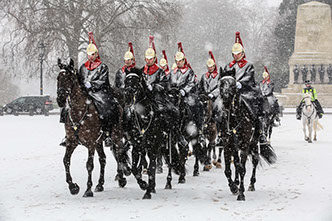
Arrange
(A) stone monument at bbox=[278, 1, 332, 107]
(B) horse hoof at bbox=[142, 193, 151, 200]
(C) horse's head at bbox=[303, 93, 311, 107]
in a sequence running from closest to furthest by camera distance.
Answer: (B) horse hoof at bbox=[142, 193, 151, 200], (C) horse's head at bbox=[303, 93, 311, 107], (A) stone monument at bbox=[278, 1, 332, 107]

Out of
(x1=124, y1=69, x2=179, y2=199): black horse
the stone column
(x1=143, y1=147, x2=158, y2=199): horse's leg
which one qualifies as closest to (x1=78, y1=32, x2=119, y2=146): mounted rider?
(x1=124, y1=69, x2=179, y2=199): black horse

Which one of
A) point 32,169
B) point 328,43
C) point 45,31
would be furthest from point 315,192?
point 328,43

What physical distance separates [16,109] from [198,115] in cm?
3216

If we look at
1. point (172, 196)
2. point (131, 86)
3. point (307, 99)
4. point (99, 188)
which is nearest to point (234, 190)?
point (172, 196)

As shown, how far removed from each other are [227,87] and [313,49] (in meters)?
42.0

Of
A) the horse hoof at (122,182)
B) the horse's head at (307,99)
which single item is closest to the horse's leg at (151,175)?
the horse hoof at (122,182)

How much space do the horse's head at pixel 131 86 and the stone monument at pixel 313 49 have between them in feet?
134

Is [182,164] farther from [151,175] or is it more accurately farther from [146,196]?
[146,196]

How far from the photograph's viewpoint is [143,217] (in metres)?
7.85

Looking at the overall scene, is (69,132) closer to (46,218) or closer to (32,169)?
(46,218)

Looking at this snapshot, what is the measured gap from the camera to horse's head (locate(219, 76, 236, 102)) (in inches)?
349

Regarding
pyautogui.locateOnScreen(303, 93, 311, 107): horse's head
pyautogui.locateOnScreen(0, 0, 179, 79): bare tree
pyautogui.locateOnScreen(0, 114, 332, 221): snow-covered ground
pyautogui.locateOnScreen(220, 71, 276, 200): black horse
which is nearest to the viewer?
pyautogui.locateOnScreen(0, 114, 332, 221): snow-covered ground

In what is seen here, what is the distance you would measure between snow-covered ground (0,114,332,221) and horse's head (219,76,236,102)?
1.67 meters

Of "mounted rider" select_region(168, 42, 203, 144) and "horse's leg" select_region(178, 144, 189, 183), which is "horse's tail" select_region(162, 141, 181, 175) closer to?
"horse's leg" select_region(178, 144, 189, 183)
